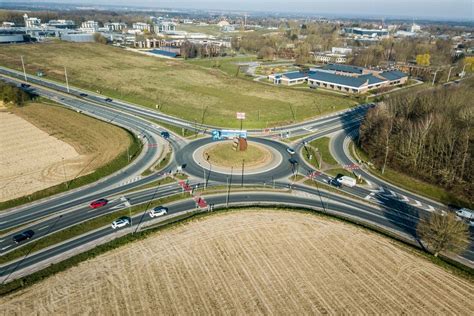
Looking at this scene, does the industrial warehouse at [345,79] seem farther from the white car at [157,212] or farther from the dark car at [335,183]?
the white car at [157,212]

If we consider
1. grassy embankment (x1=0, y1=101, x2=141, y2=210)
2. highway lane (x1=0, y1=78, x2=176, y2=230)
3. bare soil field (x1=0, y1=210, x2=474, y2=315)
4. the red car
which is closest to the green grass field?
highway lane (x1=0, y1=78, x2=176, y2=230)

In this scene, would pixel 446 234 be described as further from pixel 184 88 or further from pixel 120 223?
pixel 184 88

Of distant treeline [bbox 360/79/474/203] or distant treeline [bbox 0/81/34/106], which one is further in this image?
distant treeline [bbox 0/81/34/106]

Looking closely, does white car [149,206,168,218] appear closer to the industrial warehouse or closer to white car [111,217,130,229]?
white car [111,217,130,229]

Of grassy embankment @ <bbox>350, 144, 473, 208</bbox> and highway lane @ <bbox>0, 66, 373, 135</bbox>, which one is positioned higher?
highway lane @ <bbox>0, 66, 373, 135</bbox>

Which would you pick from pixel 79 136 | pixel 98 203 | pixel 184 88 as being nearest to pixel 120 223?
pixel 98 203

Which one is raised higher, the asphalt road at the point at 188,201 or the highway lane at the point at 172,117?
the highway lane at the point at 172,117

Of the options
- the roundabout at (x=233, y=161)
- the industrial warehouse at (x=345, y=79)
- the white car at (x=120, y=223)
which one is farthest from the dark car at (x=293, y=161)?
the industrial warehouse at (x=345, y=79)
